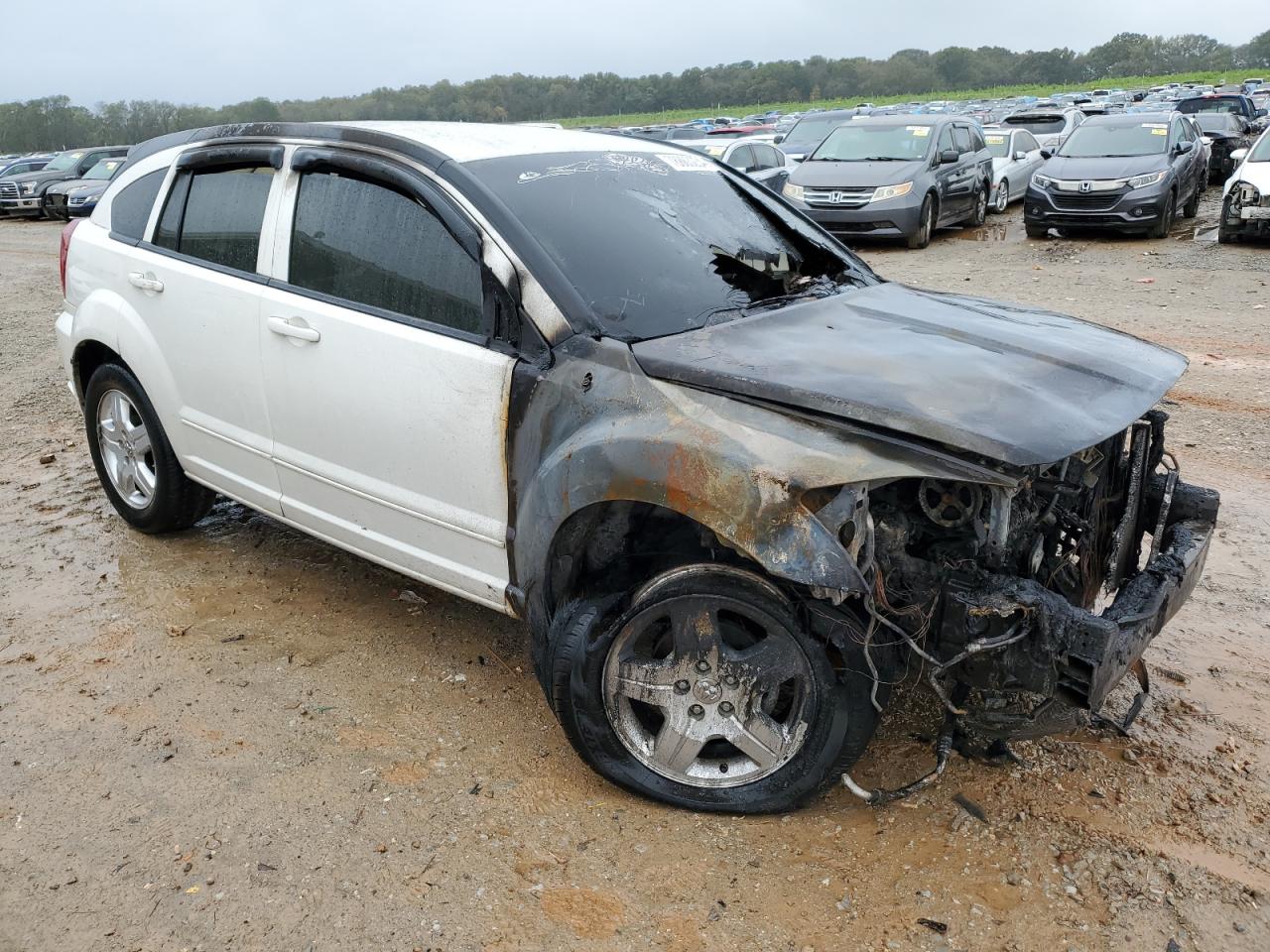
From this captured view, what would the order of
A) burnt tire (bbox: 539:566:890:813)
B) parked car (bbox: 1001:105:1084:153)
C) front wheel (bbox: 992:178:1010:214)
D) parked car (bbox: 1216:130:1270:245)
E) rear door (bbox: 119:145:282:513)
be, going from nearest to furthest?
burnt tire (bbox: 539:566:890:813) < rear door (bbox: 119:145:282:513) < parked car (bbox: 1216:130:1270:245) < front wheel (bbox: 992:178:1010:214) < parked car (bbox: 1001:105:1084:153)

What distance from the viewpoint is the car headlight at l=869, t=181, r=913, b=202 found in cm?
1377

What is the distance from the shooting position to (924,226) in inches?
557

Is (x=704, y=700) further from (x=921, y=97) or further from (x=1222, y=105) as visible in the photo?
(x=921, y=97)

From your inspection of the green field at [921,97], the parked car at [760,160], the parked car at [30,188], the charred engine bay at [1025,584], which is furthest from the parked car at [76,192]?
the green field at [921,97]

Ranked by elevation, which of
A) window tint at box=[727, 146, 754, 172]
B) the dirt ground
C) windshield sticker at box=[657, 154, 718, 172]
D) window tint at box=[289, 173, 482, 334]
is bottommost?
the dirt ground

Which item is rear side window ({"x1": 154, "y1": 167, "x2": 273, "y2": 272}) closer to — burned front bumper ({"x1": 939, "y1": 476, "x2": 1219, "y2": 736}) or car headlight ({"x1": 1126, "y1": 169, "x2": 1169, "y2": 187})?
burned front bumper ({"x1": 939, "y1": 476, "x2": 1219, "y2": 736})

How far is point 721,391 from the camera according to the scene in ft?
9.21

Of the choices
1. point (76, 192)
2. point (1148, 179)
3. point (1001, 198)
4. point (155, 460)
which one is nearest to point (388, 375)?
point (155, 460)

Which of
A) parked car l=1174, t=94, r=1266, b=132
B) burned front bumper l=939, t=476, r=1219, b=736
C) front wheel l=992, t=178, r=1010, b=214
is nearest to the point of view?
burned front bumper l=939, t=476, r=1219, b=736

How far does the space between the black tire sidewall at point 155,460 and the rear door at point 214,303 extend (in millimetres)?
222

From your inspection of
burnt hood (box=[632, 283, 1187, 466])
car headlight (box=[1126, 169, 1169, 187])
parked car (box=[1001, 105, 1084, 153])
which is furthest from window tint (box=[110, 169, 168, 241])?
parked car (box=[1001, 105, 1084, 153])

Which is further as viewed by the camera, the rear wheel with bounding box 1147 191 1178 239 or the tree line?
the tree line

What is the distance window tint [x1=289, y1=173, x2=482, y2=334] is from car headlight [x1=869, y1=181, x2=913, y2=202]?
36.5 ft

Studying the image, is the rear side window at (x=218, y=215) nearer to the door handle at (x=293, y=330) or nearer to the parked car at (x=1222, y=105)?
the door handle at (x=293, y=330)
